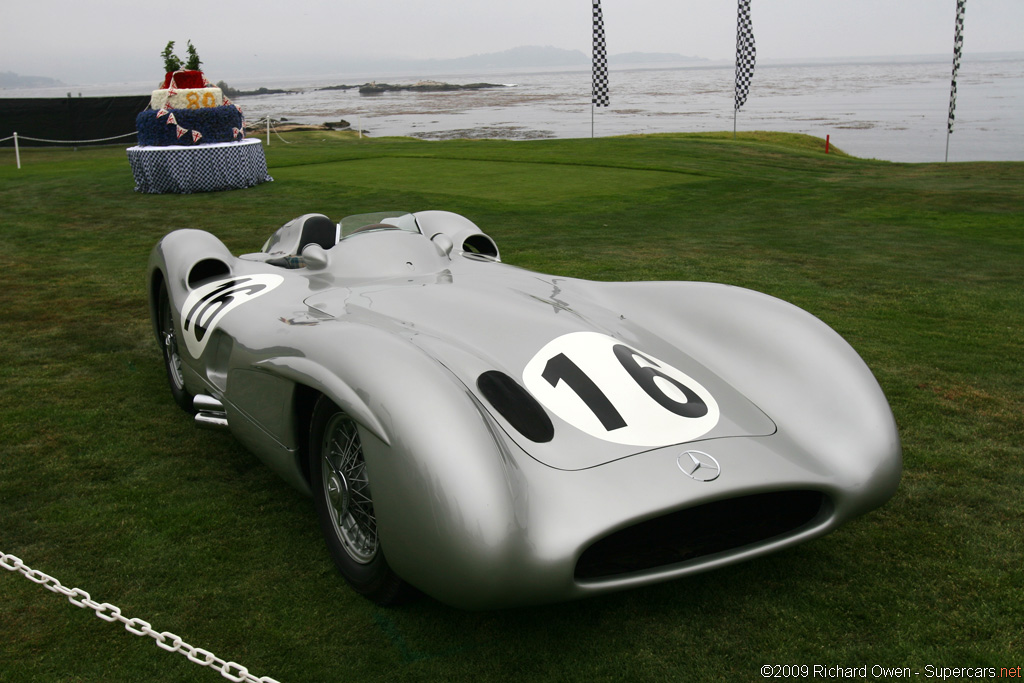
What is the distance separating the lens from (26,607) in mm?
2668

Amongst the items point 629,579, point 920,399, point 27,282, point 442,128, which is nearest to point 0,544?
point 629,579

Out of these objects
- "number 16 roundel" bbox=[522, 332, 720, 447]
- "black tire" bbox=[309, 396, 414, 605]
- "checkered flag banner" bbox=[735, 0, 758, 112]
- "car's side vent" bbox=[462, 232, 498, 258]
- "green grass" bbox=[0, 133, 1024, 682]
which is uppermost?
"checkered flag banner" bbox=[735, 0, 758, 112]

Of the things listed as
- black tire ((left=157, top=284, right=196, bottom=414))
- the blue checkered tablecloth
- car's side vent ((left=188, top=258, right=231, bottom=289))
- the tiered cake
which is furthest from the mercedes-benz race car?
the tiered cake

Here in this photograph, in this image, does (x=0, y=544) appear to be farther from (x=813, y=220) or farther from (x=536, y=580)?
(x=813, y=220)

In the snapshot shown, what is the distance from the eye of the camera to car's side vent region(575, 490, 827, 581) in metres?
2.39

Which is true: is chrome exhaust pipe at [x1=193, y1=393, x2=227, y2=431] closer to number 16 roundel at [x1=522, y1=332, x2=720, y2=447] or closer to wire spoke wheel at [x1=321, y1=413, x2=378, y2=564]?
wire spoke wheel at [x1=321, y1=413, x2=378, y2=564]

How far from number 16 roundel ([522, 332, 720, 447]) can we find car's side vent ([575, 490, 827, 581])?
9.8 inches

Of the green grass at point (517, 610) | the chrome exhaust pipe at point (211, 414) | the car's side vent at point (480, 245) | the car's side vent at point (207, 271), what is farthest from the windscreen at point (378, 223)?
the green grass at point (517, 610)

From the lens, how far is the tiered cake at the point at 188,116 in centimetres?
1434

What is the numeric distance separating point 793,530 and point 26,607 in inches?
97.6

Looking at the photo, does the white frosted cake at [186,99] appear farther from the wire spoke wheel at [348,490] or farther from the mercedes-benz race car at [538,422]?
the wire spoke wheel at [348,490]

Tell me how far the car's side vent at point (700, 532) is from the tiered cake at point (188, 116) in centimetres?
1395

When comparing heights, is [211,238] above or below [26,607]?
above


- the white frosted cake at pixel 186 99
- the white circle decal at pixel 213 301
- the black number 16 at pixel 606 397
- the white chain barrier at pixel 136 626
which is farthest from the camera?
the white frosted cake at pixel 186 99
